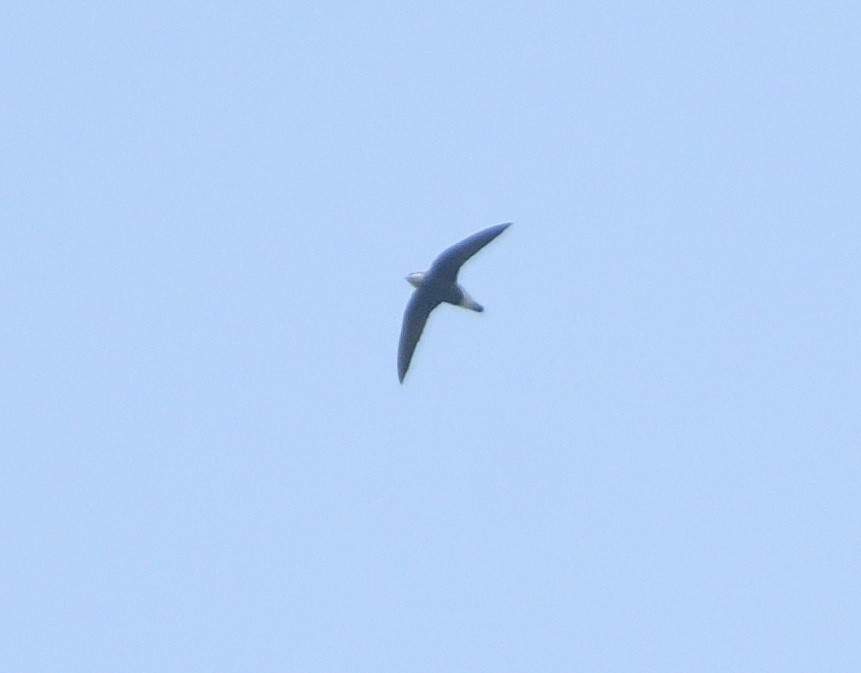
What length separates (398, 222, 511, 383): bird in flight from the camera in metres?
49.3

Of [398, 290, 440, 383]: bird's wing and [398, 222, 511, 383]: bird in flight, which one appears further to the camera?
[398, 290, 440, 383]: bird's wing

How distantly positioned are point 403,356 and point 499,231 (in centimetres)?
300

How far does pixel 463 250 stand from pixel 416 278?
1.02 meters

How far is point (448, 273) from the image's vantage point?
4959cm

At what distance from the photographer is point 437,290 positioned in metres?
49.9

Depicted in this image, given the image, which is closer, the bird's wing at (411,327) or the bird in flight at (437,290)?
the bird in flight at (437,290)

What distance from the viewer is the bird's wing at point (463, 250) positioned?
4928cm

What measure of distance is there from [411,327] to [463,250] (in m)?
2.07

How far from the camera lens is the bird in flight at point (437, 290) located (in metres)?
49.3

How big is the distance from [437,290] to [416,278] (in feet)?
1.41

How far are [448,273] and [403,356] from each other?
6.64 ft

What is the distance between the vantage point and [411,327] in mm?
50688

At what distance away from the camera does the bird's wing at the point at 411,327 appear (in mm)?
50375

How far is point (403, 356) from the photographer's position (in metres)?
50.8
